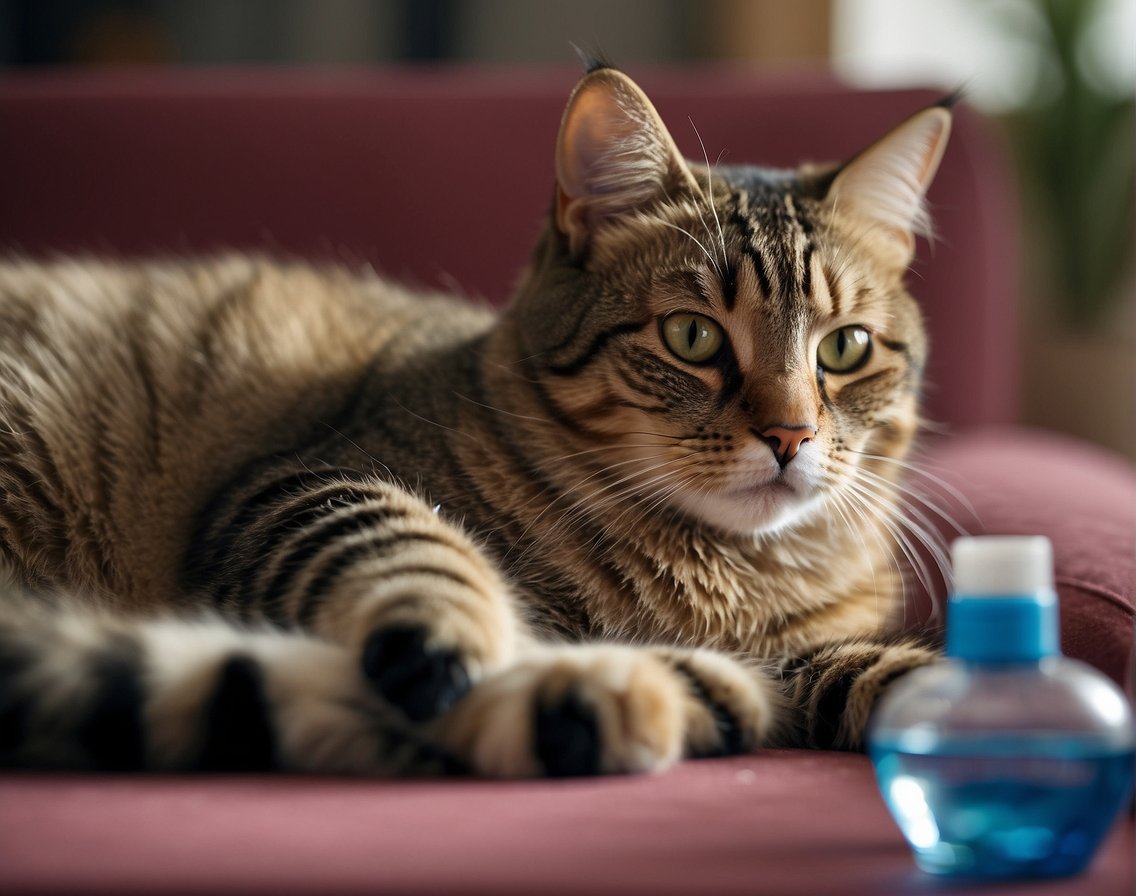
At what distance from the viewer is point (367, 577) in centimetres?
86

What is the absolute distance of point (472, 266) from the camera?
1.72 metres

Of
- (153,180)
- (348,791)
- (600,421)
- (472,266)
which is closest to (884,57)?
(472,266)

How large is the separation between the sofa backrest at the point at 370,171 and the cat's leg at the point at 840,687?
0.77m

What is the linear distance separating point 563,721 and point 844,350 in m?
0.50

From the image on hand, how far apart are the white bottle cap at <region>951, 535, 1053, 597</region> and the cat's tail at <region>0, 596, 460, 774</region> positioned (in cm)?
36

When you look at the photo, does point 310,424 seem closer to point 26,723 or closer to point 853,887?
point 26,723

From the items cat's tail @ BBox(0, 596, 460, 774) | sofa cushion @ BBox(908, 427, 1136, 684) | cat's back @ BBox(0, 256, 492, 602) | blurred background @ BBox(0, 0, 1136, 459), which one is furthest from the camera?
blurred background @ BBox(0, 0, 1136, 459)

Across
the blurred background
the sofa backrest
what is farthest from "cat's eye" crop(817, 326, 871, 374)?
the blurred background

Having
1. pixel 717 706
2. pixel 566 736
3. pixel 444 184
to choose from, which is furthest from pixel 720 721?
pixel 444 184

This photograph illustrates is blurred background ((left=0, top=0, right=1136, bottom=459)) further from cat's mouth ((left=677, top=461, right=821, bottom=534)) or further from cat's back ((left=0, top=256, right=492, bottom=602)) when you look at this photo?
cat's mouth ((left=677, top=461, right=821, bottom=534))

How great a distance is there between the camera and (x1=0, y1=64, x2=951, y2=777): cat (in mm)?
749

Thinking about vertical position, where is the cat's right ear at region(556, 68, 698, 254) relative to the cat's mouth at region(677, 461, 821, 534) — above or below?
above

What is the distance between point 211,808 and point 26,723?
142 millimetres

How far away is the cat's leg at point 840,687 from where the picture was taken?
926mm
